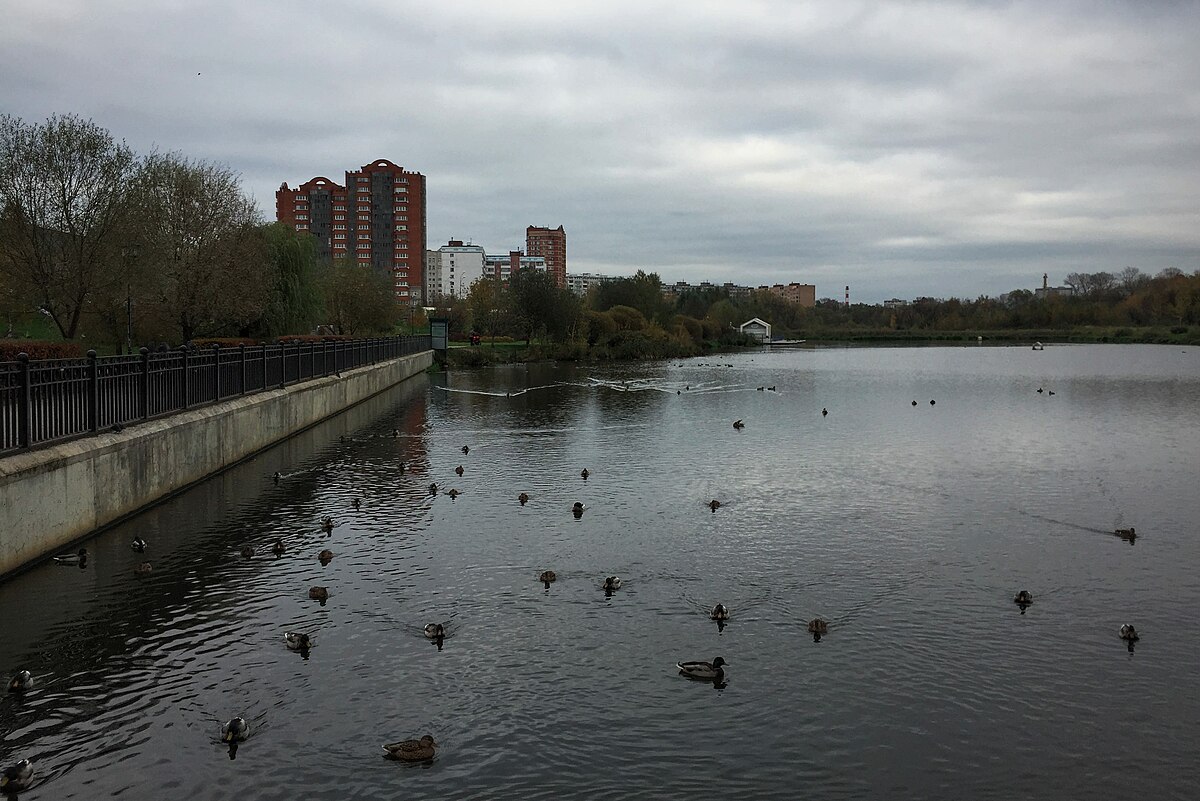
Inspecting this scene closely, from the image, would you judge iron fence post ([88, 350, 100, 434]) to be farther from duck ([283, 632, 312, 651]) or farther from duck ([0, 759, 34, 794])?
duck ([0, 759, 34, 794])

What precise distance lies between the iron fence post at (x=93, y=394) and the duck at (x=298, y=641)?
6.21m

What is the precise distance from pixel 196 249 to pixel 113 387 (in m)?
33.2

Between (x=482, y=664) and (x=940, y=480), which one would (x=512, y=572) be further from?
(x=940, y=480)

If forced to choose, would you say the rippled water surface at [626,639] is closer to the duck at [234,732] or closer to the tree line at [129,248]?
the duck at [234,732]

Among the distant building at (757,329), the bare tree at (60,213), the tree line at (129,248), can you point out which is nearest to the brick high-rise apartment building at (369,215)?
the distant building at (757,329)

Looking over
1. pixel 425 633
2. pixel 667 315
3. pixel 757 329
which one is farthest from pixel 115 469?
pixel 757 329

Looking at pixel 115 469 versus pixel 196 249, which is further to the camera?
pixel 196 249

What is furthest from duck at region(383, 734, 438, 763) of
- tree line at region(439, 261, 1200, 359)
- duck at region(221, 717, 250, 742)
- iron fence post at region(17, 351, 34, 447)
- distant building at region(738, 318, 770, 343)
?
distant building at region(738, 318, 770, 343)

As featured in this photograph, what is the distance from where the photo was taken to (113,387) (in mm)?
15438

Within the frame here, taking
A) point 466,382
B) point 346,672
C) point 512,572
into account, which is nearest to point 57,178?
point 466,382

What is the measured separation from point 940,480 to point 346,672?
1587 centimetres

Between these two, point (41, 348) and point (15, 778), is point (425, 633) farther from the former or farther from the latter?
point (41, 348)

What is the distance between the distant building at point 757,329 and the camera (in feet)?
557

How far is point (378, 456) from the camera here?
81.1 ft
